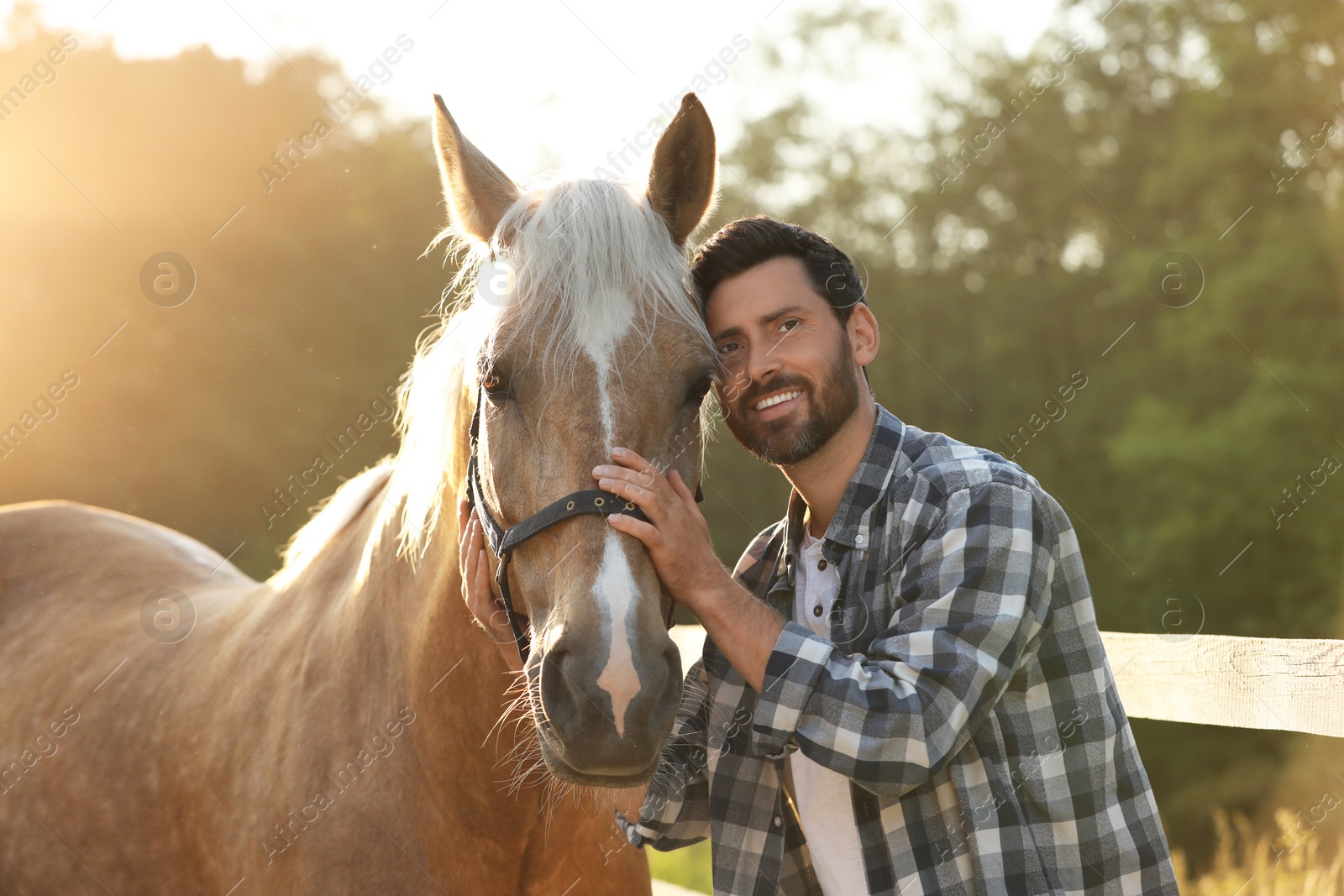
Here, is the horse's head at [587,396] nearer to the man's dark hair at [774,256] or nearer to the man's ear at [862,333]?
the man's dark hair at [774,256]

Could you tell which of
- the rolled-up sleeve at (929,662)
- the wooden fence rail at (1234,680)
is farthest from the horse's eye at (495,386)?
the wooden fence rail at (1234,680)

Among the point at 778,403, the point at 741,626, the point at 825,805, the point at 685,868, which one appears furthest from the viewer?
the point at 685,868

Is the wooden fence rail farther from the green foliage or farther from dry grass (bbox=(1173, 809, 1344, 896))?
the green foliage

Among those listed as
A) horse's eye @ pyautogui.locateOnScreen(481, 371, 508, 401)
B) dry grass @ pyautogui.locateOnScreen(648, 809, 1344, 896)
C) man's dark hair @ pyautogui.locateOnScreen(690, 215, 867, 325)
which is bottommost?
dry grass @ pyautogui.locateOnScreen(648, 809, 1344, 896)

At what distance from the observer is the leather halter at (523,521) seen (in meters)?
1.71

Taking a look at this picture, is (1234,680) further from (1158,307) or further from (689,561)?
(1158,307)

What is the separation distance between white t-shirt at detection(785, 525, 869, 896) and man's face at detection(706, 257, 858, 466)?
289mm

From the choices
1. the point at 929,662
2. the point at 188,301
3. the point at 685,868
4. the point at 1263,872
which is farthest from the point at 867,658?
the point at 188,301

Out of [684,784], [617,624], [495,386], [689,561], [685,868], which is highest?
[495,386]

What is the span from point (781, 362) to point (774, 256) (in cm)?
27

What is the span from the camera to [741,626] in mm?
1840

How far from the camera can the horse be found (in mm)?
1712

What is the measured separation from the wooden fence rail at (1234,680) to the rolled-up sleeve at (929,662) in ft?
2.56

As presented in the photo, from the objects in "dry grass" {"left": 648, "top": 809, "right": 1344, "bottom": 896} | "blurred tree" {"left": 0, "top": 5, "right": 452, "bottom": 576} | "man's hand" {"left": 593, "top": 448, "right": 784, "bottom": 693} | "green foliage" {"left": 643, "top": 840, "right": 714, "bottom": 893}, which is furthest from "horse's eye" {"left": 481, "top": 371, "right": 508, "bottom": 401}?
"blurred tree" {"left": 0, "top": 5, "right": 452, "bottom": 576}
